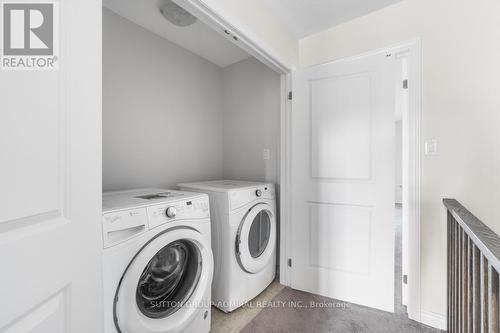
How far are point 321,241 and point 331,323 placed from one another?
56 cm

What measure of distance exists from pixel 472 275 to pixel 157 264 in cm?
146

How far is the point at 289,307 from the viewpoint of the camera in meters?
1.83

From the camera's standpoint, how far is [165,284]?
1.42 metres

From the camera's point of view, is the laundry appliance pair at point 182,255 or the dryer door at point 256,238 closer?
the laundry appliance pair at point 182,255

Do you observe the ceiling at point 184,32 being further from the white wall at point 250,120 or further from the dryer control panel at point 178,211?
the dryer control panel at point 178,211

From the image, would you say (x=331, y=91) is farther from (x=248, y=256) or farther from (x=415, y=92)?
(x=248, y=256)

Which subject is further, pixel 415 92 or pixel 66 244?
pixel 415 92

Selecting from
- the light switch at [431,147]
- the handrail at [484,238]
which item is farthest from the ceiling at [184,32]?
the handrail at [484,238]

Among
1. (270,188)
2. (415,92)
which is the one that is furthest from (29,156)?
(415,92)

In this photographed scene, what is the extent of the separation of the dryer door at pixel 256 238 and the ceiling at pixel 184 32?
1545 millimetres

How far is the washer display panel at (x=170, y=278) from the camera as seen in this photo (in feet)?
4.27

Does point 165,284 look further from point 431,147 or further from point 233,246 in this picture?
point 431,147

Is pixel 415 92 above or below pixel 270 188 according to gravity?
above

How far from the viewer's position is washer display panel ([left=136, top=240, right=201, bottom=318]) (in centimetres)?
130
